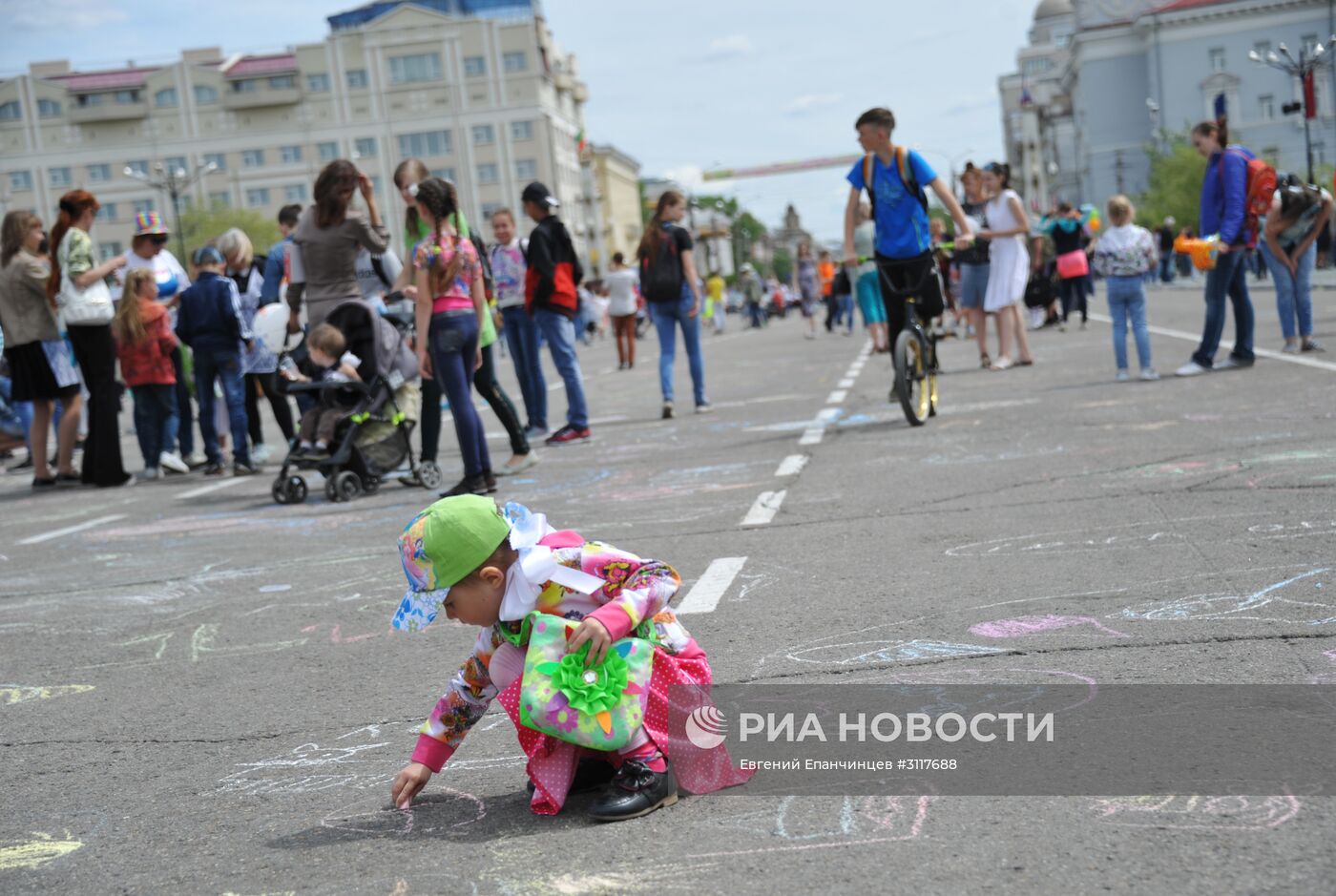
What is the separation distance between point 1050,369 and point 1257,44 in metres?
98.8

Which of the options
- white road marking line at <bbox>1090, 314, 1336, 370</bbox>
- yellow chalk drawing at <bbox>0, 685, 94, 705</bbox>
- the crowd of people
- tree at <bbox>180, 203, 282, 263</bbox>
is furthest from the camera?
tree at <bbox>180, 203, 282, 263</bbox>

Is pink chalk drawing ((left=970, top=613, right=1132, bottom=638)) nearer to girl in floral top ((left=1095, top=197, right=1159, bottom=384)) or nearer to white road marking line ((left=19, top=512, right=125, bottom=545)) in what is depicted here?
white road marking line ((left=19, top=512, right=125, bottom=545))

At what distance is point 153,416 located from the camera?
13.5 m

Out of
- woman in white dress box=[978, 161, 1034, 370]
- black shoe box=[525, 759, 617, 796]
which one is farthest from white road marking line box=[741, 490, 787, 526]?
woman in white dress box=[978, 161, 1034, 370]

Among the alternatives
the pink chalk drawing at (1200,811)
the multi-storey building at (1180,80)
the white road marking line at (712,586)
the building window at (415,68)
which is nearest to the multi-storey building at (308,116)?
the building window at (415,68)

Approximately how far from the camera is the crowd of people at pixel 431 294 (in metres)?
10.4

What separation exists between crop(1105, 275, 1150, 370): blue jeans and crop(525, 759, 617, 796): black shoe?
10380 mm

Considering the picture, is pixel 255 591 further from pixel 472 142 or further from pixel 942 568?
pixel 472 142

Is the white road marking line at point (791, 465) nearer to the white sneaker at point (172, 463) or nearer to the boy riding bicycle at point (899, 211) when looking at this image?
the boy riding bicycle at point (899, 211)

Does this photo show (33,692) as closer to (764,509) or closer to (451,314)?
(764,509)

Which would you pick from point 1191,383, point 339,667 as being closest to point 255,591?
point 339,667

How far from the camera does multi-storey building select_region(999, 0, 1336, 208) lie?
10494cm

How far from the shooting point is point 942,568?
244 inches

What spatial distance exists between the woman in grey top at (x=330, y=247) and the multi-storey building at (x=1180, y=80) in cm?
9156
